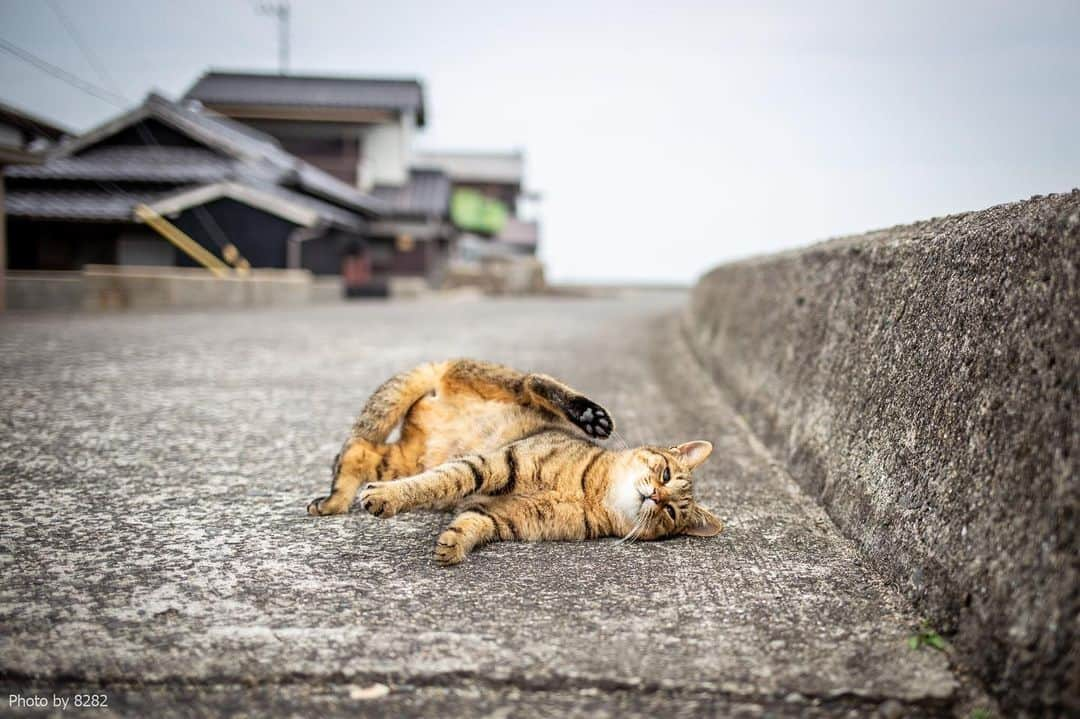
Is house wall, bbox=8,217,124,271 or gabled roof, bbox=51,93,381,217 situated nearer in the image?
house wall, bbox=8,217,124,271

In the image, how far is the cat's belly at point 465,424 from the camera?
3.34 meters

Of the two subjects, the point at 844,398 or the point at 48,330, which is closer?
the point at 844,398

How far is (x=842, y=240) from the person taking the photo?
13.2 ft

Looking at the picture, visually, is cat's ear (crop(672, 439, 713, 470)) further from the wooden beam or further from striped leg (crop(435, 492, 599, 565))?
the wooden beam

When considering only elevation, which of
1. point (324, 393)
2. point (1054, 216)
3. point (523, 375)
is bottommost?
point (324, 393)

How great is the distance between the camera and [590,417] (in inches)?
121

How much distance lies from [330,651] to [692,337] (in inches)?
296

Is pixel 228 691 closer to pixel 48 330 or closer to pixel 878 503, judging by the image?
pixel 878 503

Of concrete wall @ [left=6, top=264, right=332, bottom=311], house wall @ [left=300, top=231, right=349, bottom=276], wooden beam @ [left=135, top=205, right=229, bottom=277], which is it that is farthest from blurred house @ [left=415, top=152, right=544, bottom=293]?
concrete wall @ [left=6, top=264, right=332, bottom=311]

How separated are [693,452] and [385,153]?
24452 mm

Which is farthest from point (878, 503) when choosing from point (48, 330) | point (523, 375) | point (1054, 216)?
point (48, 330)

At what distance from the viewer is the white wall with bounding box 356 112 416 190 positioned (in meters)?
25.6

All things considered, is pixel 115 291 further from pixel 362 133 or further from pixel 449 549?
pixel 362 133

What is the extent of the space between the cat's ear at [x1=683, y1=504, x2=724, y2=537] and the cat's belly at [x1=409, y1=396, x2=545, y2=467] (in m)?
0.85
